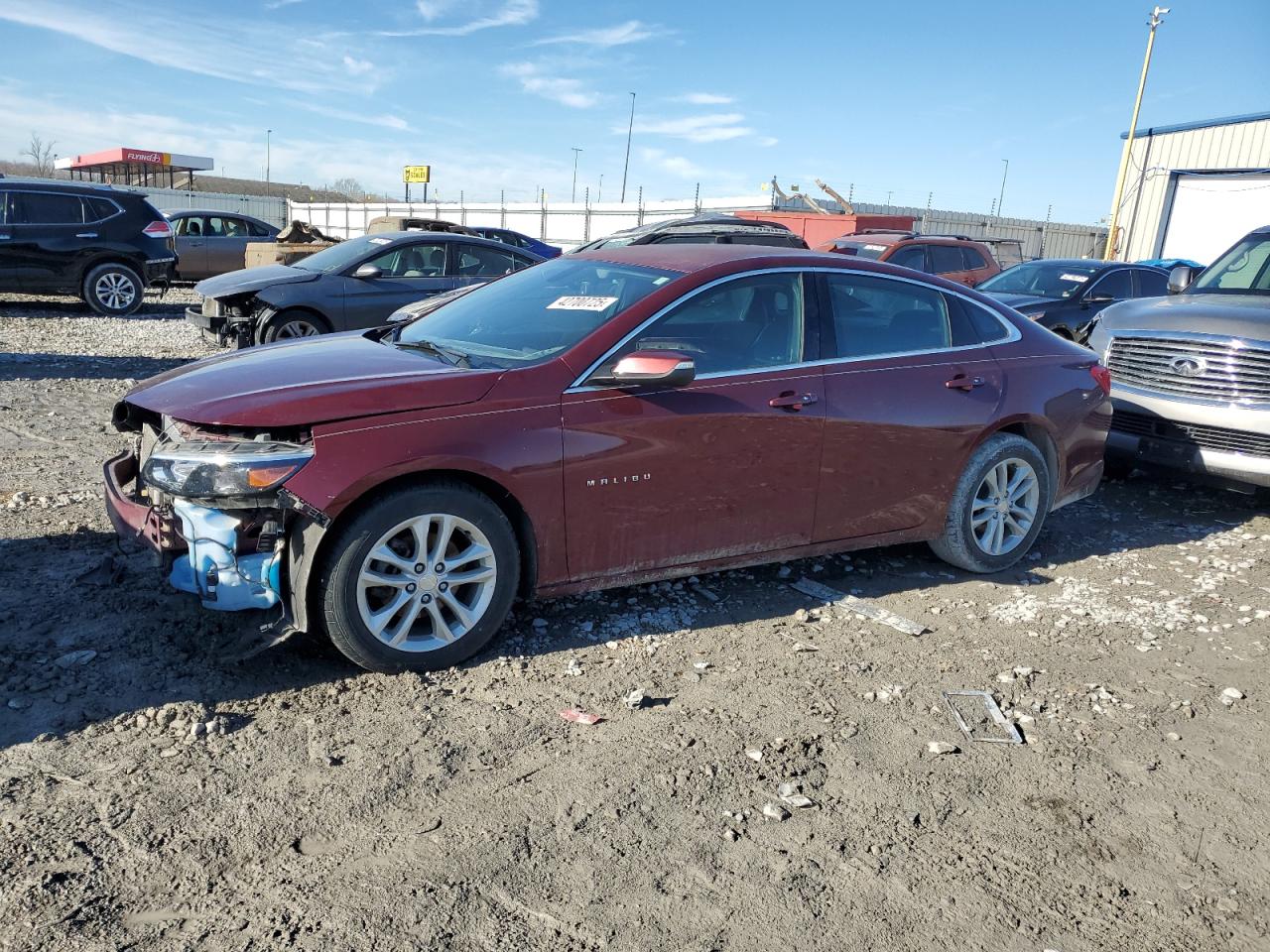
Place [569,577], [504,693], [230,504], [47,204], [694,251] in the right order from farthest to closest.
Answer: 1. [47,204]
2. [694,251]
3. [569,577]
4. [504,693]
5. [230,504]

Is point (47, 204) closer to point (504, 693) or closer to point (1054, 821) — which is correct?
point (504, 693)

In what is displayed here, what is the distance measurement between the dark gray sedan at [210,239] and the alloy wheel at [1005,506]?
17.8m

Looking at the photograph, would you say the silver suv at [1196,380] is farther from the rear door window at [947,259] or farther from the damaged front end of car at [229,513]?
the rear door window at [947,259]

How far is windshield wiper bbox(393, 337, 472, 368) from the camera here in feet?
13.3

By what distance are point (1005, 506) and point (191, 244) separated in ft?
62.2

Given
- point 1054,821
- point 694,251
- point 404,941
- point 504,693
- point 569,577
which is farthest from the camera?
point 694,251

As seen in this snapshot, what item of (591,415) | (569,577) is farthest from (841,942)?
(591,415)

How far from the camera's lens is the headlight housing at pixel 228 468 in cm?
339

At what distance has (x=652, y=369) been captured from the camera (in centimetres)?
385

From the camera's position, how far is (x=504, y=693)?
3.69 m

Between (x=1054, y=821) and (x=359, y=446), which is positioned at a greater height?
(x=359, y=446)

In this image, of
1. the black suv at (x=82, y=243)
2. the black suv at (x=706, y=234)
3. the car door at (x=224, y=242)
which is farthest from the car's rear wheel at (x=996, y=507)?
the car door at (x=224, y=242)

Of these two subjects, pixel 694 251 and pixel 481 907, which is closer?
pixel 481 907

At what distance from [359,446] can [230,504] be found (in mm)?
489
